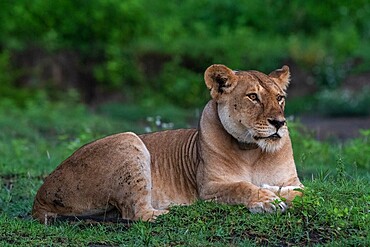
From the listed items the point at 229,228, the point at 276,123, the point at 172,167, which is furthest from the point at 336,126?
the point at 229,228

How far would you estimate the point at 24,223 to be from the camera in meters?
6.20

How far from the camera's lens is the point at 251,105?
20.1ft

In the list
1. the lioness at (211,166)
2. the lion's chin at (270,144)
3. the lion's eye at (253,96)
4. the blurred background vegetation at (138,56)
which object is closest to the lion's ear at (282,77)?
the lioness at (211,166)

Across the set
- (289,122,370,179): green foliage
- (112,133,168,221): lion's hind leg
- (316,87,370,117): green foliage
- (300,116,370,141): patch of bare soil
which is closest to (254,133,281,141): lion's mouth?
(112,133,168,221): lion's hind leg

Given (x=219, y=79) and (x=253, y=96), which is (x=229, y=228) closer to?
(x=253, y=96)

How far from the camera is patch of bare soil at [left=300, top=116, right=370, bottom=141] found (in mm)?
11781

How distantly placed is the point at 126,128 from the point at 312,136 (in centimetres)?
282

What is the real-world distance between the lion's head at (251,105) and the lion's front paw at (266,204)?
34 cm

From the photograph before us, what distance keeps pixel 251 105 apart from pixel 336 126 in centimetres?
705

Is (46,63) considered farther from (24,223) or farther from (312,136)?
(24,223)

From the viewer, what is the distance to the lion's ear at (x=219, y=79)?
6.32 m

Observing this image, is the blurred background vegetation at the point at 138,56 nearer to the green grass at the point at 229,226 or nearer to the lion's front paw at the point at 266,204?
the green grass at the point at 229,226

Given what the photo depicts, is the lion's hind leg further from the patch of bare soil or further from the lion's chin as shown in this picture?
the patch of bare soil

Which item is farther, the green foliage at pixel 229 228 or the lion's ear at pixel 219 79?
the lion's ear at pixel 219 79
